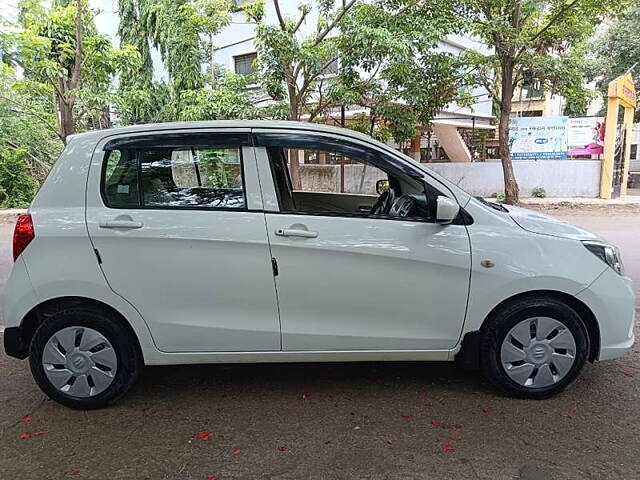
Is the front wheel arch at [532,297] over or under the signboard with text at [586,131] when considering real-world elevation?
under

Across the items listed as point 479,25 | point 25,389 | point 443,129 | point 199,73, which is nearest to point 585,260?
point 25,389

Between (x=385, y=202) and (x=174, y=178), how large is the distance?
5.17 ft

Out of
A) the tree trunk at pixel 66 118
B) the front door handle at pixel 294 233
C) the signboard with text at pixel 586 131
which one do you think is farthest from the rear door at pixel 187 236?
the signboard with text at pixel 586 131

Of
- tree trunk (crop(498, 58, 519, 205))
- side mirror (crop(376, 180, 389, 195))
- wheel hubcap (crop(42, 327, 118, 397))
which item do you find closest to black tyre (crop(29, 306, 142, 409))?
wheel hubcap (crop(42, 327, 118, 397))

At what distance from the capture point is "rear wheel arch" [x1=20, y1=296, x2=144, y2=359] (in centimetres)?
322

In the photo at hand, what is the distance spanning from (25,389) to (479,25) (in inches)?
473

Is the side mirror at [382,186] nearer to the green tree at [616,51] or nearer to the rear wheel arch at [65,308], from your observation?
the rear wheel arch at [65,308]

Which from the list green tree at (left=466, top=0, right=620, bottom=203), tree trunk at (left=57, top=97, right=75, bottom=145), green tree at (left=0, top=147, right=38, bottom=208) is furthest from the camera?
green tree at (left=0, top=147, right=38, bottom=208)

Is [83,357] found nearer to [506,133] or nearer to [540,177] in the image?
[506,133]

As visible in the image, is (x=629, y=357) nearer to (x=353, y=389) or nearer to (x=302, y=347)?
(x=353, y=389)

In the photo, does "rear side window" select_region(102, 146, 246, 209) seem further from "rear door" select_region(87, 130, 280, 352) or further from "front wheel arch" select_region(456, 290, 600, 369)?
"front wheel arch" select_region(456, 290, 600, 369)

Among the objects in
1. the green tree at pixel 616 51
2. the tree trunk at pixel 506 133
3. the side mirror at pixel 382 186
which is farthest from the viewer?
the green tree at pixel 616 51

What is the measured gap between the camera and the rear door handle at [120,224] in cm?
312

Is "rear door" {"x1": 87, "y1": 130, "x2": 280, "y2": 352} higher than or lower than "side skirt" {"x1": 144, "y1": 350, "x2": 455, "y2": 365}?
higher
